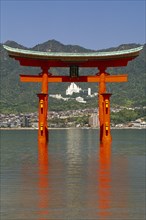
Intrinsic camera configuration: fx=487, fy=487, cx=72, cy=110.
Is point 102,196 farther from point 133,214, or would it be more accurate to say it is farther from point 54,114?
point 54,114

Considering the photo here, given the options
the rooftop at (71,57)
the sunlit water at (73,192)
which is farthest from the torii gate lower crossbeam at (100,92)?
the sunlit water at (73,192)

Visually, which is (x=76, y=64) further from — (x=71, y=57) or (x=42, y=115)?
(x=42, y=115)

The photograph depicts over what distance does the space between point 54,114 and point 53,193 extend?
170567mm

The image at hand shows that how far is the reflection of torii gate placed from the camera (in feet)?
141

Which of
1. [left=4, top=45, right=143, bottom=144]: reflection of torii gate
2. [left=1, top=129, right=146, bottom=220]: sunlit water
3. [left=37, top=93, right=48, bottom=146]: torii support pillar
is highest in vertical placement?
[left=4, top=45, right=143, bottom=144]: reflection of torii gate

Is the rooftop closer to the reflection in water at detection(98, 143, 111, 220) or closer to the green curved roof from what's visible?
the green curved roof

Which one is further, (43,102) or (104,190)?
(43,102)

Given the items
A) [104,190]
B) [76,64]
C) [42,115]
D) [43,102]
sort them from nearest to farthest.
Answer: [104,190], [43,102], [42,115], [76,64]

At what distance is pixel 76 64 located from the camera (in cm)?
4500

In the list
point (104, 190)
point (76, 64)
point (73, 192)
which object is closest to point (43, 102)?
point (76, 64)

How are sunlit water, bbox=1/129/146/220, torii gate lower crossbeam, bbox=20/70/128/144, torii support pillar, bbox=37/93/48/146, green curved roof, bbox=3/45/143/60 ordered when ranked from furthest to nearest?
torii gate lower crossbeam, bbox=20/70/128/144
torii support pillar, bbox=37/93/48/146
green curved roof, bbox=3/45/143/60
sunlit water, bbox=1/129/146/220

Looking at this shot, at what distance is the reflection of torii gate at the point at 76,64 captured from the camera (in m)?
42.8

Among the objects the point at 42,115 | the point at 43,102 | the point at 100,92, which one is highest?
the point at 100,92

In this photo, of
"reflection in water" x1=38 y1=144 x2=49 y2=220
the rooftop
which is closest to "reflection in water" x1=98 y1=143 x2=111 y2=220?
"reflection in water" x1=38 y1=144 x2=49 y2=220
